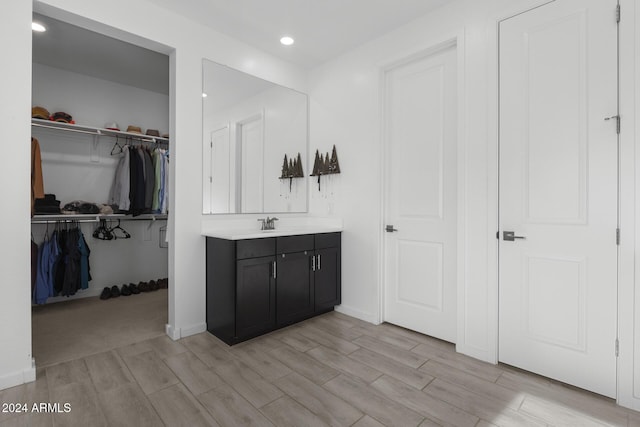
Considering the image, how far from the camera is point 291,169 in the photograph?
370cm

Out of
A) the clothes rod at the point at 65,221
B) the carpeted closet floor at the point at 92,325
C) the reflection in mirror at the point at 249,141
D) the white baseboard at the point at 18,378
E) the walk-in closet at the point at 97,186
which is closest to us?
the white baseboard at the point at 18,378

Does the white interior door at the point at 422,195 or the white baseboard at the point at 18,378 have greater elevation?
the white interior door at the point at 422,195

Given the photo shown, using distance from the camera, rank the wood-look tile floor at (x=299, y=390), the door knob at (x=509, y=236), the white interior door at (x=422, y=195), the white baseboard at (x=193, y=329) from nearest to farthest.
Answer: the wood-look tile floor at (x=299, y=390)
the door knob at (x=509, y=236)
the white interior door at (x=422, y=195)
the white baseboard at (x=193, y=329)

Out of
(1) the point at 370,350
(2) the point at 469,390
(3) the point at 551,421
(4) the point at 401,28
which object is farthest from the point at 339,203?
(3) the point at 551,421

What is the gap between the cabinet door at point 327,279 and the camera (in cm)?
323

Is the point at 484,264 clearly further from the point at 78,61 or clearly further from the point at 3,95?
the point at 78,61

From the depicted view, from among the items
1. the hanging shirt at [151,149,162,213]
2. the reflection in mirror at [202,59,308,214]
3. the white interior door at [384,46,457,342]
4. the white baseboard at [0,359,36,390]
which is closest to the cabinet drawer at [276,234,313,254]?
the reflection in mirror at [202,59,308,214]

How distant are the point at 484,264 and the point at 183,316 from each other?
2.52 meters

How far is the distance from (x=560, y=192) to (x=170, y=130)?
3.03 metres

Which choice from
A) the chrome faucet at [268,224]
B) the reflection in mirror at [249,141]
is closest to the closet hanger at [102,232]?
the reflection in mirror at [249,141]

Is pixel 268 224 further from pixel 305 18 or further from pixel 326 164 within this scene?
pixel 305 18

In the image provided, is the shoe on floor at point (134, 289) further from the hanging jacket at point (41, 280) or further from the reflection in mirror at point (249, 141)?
the reflection in mirror at point (249, 141)

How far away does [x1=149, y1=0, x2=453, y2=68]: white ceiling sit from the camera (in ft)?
8.48

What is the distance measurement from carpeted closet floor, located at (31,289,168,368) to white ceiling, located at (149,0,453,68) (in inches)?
111
